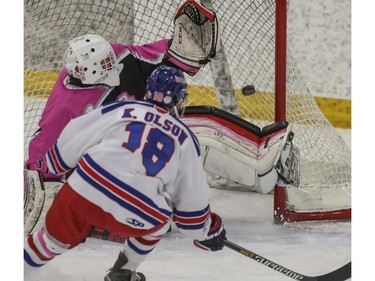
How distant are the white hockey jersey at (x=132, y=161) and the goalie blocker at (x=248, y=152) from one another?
0.87 ft

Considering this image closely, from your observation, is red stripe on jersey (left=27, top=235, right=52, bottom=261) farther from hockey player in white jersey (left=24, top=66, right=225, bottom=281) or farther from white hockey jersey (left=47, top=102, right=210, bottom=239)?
white hockey jersey (left=47, top=102, right=210, bottom=239)

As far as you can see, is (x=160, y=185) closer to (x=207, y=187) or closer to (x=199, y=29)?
(x=207, y=187)

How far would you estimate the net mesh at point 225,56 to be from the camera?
2.23 meters

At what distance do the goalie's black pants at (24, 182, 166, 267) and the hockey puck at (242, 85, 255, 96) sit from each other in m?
0.52

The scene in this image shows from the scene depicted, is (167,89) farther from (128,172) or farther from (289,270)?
(289,270)

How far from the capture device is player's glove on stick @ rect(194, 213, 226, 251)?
6.99 ft

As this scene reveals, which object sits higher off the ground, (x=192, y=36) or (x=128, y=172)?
(x=192, y=36)

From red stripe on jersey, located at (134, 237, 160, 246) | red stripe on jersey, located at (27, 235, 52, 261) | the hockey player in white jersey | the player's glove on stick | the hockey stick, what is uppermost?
the hockey player in white jersey

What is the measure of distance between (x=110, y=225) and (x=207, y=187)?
223 millimetres

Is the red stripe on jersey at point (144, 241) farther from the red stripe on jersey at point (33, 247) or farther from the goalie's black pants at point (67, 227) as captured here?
the red stripe on jersey at point (33, 247)

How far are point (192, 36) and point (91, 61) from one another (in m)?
0.24

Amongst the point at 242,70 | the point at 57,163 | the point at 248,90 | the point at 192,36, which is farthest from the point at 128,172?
the point at 242,70

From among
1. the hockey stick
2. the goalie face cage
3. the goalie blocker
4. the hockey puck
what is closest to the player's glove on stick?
the hockey stick

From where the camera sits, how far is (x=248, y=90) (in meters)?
2.40
